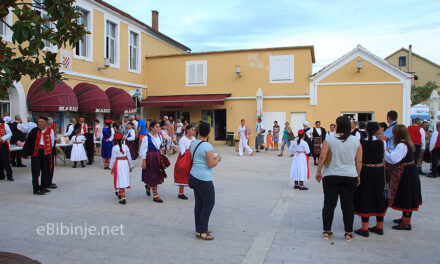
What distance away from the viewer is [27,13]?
11.3 feet

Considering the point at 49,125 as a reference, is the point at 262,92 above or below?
above

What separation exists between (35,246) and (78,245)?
56cm

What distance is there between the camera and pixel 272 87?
21844 mm

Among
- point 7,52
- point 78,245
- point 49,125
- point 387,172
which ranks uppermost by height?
point 7,52

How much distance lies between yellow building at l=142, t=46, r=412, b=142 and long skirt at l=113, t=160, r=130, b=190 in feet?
48.4

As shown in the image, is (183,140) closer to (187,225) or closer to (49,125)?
(187,225)

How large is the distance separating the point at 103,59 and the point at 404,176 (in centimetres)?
1747

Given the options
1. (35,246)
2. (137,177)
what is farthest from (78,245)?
(137,177)

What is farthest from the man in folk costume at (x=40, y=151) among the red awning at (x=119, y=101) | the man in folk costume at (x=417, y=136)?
the red awning at (x=119, y=101)

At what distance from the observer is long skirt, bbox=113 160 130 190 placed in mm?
7094

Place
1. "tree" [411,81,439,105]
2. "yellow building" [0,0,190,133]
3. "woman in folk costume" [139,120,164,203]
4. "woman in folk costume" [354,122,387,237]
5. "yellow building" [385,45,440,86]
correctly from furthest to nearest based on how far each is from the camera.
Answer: "yellow building" [385,45,440,86] → "tree" [411,81,439,105] → "yellow building" [0,0,190,133] → "woman in folk costume" [139,120,164,203] → "woman in folk costume" [354,122,387,237]

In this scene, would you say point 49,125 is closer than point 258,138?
Yes

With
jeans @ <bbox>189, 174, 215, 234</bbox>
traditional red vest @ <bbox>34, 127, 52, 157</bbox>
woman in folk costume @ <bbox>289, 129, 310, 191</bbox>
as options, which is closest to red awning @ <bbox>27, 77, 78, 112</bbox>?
traditional red vest @ <bbox>34, 127, 52, 157</bbox>

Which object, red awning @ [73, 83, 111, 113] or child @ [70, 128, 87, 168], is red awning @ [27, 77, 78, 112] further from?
child @ [70, 128, 87, 168]
